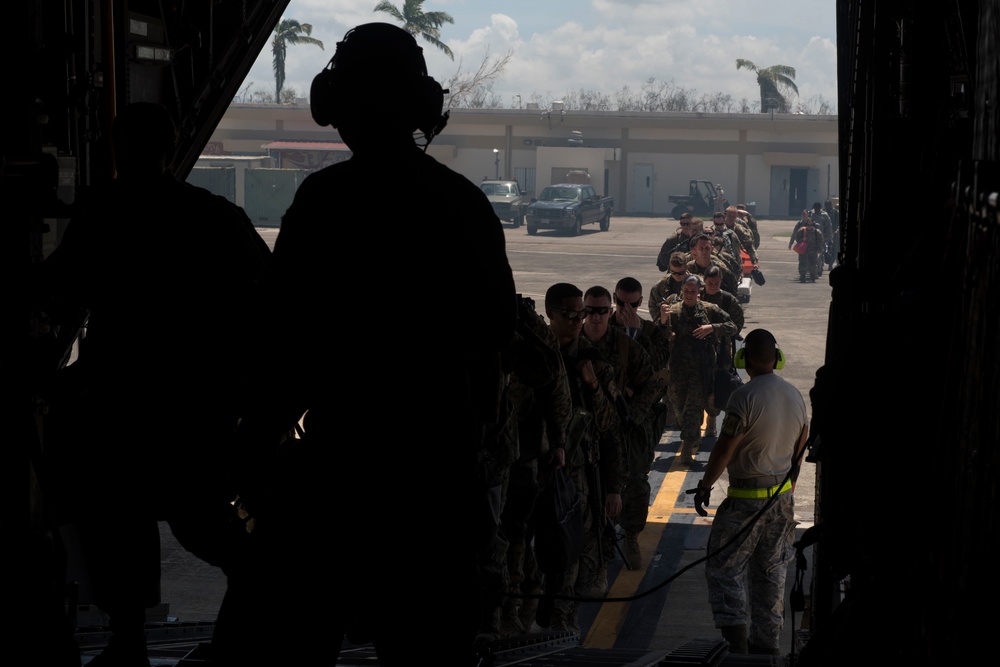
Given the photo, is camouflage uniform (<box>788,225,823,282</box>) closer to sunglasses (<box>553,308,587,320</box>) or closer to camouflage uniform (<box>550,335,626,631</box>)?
camouflage uniform (<box>550,335,626,631</box>)

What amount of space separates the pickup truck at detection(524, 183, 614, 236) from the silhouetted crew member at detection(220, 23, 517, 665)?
41.2 m

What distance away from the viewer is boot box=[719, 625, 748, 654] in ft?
23.1

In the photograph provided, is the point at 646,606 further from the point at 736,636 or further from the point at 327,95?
the point at 327,95

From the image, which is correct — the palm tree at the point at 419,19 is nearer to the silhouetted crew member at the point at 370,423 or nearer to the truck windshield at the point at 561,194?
the truck windshield at the point at 561,194

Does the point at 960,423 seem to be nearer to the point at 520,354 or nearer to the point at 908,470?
the point at 908,470

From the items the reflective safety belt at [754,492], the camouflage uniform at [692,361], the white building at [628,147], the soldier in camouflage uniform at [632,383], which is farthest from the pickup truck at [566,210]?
the reflective safety belt at [754,492]

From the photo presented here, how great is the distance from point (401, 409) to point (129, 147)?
1429mm

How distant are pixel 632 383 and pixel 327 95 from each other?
20.5 feet

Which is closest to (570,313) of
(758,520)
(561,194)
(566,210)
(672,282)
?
(758,520)

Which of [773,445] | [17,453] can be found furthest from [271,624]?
[773,445]

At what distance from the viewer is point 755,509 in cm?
717

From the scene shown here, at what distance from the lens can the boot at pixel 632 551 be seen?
912 centimetres

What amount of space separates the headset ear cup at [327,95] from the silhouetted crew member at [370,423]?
0.49ft

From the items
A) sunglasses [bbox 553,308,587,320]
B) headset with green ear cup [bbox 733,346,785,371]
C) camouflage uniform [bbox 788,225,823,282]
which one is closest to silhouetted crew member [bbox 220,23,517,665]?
sunglasses [bbox 553,308,587,320]
